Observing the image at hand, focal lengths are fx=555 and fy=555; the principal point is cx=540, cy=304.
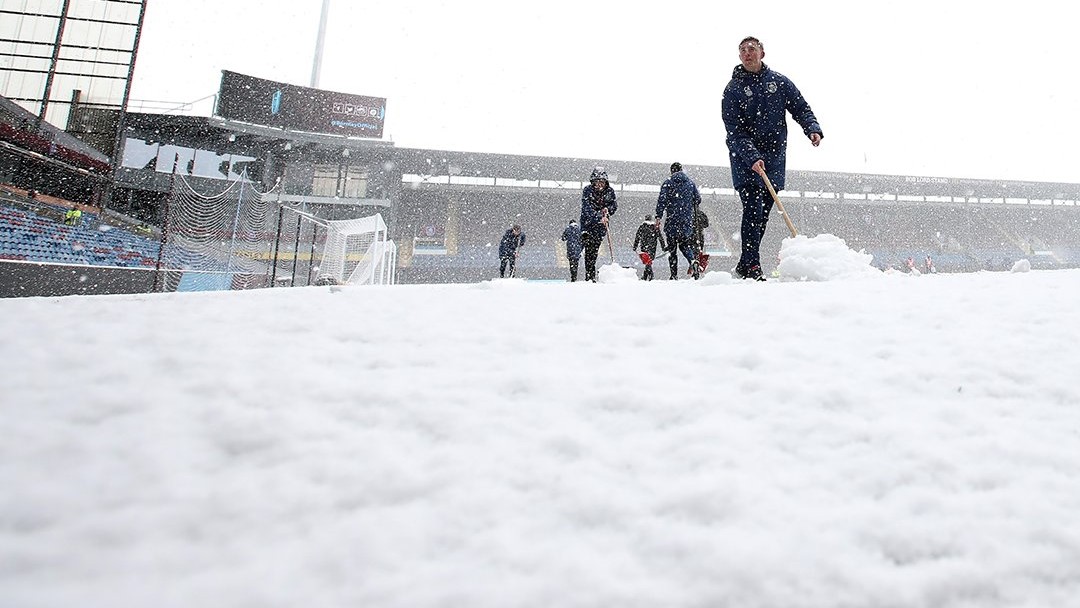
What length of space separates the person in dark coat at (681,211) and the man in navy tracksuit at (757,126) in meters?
1.76

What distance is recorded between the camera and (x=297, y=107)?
1100 inches

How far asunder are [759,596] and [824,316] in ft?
5.76

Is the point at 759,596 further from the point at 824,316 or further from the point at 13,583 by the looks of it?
the point at 824,316

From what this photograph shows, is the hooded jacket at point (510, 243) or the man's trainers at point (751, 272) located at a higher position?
the hooded jacket at point (510, 243)

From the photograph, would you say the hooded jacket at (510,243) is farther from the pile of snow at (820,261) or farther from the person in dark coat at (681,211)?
the pile of snow at (820,261)

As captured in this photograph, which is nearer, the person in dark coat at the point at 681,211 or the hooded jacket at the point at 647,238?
the person in dark coat at the point at 681,211

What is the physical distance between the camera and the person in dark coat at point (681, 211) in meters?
6.24

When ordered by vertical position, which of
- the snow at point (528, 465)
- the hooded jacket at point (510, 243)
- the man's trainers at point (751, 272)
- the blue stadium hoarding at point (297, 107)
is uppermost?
the blue stadium hoarding at point (297, 107)

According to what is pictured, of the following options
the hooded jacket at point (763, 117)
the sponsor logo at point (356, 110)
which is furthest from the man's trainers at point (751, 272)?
the sponsor logo at point (356, 110)

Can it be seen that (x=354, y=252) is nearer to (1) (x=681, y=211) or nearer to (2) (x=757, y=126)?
(1) (x=681, y=211)

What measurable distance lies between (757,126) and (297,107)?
2868cm

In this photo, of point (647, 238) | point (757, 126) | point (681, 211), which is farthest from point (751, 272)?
point (647, 238)

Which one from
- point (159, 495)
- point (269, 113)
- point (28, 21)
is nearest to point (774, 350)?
point (159, 495)

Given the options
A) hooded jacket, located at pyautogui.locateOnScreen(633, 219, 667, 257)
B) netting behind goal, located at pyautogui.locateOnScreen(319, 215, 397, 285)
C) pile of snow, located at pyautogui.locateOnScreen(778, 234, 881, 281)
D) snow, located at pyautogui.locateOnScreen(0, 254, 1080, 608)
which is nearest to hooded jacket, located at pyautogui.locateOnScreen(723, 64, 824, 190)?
pile of snow, located at pyautogui.locateOnScreen(778, 234, 881, 281)
